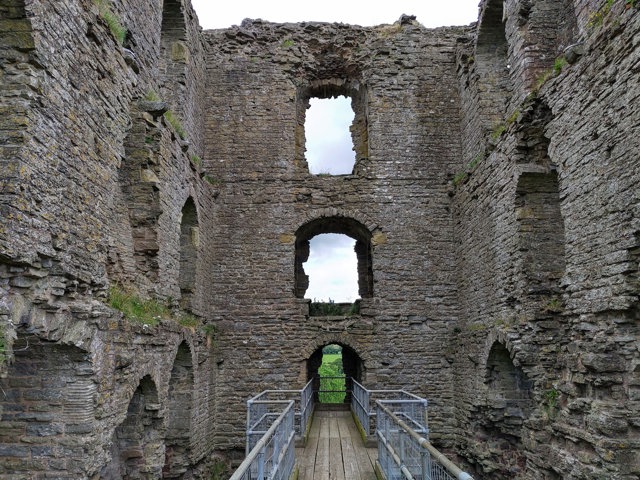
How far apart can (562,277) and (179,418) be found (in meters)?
7.55

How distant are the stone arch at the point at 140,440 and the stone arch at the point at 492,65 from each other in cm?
894

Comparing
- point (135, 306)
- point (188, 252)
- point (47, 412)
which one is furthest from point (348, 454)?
point (188, 252)

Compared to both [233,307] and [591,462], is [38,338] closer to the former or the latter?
[591,462]

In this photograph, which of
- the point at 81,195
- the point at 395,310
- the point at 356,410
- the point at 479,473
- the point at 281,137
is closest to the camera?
the point at 81,195

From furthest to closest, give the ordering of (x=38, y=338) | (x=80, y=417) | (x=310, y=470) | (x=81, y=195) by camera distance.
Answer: (x=310, y=470) < (x=81, y=195) < (x=80, y=417) < (x=38, y=338)

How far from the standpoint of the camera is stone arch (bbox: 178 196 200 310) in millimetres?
10867

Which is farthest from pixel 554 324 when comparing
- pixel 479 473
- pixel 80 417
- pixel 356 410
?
pixel 80 417

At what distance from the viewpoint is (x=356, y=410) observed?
11453 millimetres

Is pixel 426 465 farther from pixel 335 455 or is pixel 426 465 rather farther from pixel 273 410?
pixel 273 410

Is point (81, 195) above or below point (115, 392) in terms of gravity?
above

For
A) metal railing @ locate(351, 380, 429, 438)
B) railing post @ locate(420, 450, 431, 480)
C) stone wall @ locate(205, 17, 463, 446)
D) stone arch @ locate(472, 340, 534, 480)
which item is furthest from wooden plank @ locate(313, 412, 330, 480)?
stone arch @ locate(472, 340, 534, 480)

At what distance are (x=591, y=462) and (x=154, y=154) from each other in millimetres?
7687

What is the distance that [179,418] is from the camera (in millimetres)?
10062

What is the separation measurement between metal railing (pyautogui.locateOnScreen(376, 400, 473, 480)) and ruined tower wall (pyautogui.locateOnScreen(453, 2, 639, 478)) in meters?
2.27
